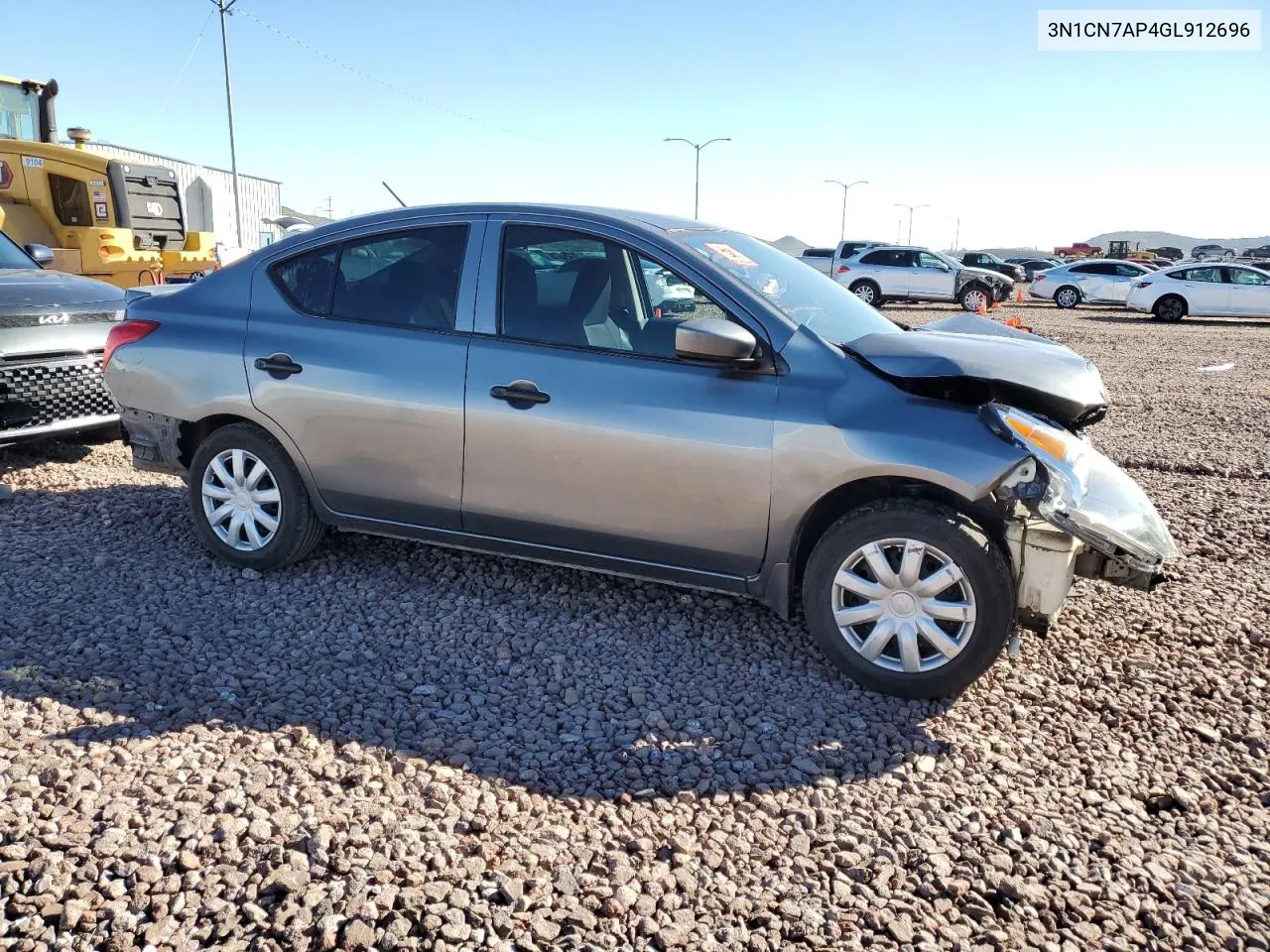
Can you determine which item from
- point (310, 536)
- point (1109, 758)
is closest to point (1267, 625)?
point (1109, 758)

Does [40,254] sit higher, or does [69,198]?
[69,198]

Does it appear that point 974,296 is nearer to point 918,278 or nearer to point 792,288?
point 918,278

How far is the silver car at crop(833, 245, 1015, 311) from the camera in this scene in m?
28.1

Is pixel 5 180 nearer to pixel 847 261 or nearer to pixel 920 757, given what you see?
pixel 920 757

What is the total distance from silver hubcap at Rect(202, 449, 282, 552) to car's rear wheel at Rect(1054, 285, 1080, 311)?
30763mm

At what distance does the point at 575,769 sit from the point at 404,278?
7.94 feet

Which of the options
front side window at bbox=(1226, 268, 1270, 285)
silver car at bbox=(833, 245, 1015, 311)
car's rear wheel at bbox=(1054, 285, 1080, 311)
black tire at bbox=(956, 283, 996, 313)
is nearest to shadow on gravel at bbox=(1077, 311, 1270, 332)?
front side window at bbox=(1226, 268, 1270, 285)

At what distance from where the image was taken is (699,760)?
11.3ft

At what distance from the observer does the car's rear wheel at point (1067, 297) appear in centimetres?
3134

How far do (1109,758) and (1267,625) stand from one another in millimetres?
1695

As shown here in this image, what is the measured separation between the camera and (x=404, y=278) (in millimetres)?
4660

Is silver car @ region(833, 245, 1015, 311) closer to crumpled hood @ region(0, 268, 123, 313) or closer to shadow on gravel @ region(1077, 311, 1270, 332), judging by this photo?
shadow on gravel @ region(1077, 311, 1270, 332)

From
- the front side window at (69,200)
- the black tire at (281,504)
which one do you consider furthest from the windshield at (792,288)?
the front side window at (69,200)

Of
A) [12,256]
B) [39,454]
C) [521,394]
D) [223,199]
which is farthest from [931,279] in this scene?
[223,199]
